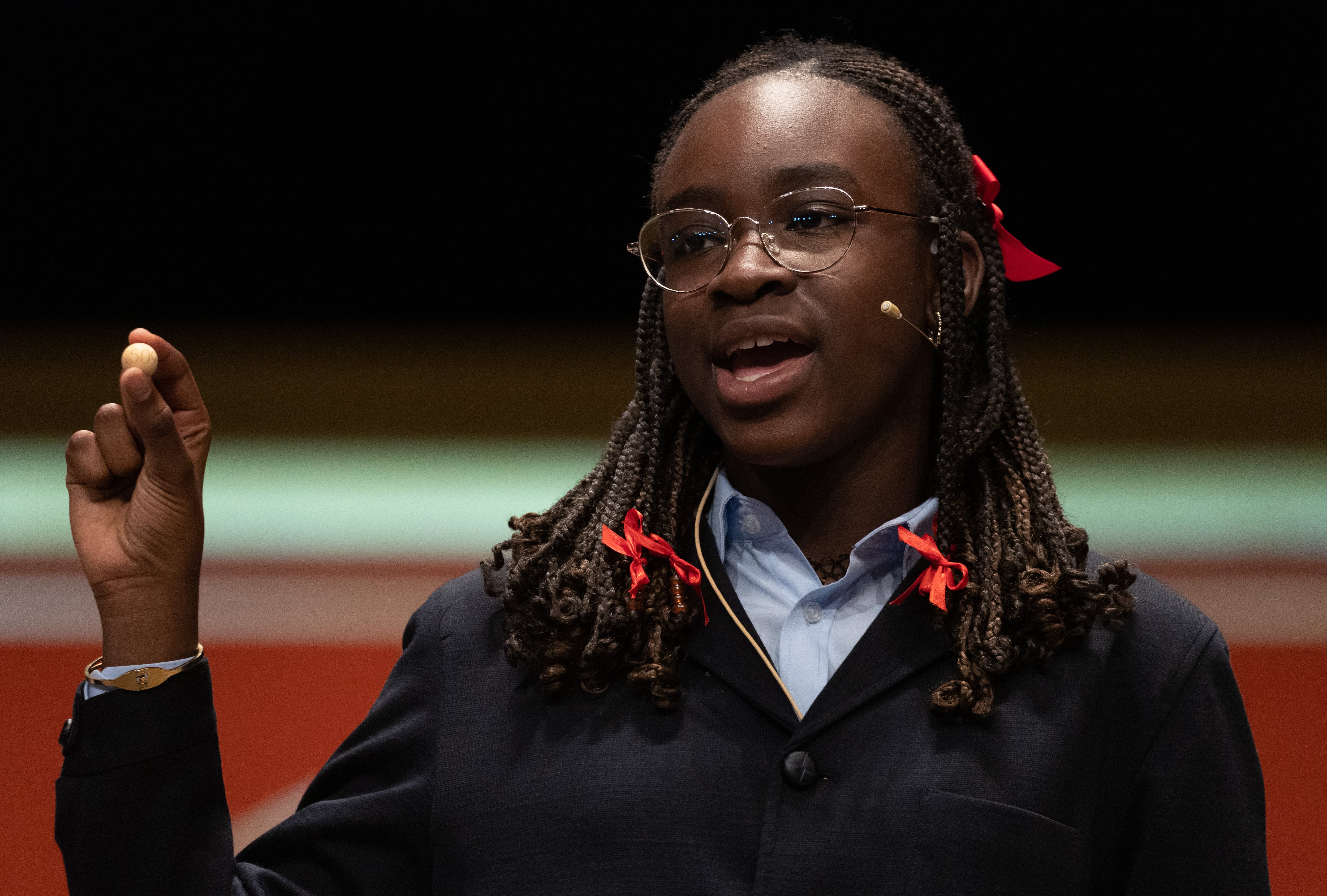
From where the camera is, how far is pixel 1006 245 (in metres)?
1.59

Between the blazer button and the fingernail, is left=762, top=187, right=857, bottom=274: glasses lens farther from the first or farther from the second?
the fingernail

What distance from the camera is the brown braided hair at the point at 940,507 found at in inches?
52.9

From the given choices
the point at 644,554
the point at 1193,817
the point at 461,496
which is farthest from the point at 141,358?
the point at 461,496

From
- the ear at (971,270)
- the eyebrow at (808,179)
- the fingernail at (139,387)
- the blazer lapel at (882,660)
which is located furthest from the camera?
the ear at (971,270)

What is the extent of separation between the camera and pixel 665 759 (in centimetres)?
129

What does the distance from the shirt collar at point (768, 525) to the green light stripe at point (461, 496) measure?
9.89 ft

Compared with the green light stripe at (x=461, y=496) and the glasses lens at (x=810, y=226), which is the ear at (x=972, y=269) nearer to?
the glasses lens at (x=810, y=226)

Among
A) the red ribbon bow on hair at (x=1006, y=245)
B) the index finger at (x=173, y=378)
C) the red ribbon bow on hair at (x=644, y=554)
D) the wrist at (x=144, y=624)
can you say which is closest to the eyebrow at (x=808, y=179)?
the red ribbon bow on hair at (x=1006, y=245)

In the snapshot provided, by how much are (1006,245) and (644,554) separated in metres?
0.58

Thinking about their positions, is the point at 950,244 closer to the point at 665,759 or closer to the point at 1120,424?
the point at 665,759

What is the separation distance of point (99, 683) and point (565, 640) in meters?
0.44

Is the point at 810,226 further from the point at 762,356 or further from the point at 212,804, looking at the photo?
the point at 212,804

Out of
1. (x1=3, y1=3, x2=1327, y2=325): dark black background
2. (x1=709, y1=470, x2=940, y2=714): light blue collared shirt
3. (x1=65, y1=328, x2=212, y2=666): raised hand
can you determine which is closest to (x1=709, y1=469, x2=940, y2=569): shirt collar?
(x1=709, y1=470, x2=940, y2=714): light blue collared shirt

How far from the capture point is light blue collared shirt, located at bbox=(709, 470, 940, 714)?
1.37 metres
